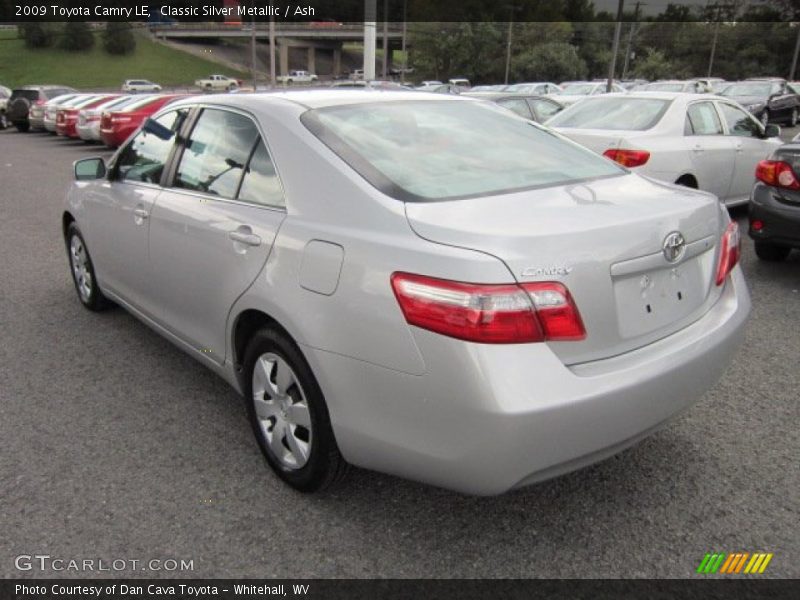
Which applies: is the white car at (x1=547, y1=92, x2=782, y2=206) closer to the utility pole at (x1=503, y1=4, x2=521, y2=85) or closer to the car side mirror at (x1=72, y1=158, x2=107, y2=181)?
the car side mirror at (x1=72, y1=158, x2=107, y2=181)

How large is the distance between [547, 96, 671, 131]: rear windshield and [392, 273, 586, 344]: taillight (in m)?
5.55

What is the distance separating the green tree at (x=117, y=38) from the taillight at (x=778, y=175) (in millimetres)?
88582

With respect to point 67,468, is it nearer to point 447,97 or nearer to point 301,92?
point 301,92

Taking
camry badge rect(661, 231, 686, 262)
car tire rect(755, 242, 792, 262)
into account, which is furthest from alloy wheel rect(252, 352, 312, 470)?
car tire rect(755, 242, 792, 262)

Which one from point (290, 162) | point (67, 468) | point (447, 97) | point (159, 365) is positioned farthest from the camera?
point (159, 365)

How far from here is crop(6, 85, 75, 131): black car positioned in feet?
78.2

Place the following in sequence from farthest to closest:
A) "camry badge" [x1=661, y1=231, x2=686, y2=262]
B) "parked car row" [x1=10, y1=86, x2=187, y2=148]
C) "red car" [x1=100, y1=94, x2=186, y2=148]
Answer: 1. "parked car row" [x1=10, y1=86, x2=187, y2=148]
2. "red car" [x1=100, y1=94, x2=186, y2=148]
3. "camry badge" [x1=661, y1=231, x2=686, y2=262]

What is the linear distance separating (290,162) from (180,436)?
1.46 metres

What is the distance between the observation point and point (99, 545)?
8.14 feet

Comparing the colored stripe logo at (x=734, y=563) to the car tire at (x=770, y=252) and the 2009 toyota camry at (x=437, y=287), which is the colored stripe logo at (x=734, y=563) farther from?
the car tire at (x=770, y=252)

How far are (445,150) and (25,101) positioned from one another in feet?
84.9

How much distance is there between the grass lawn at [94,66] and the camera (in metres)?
71.3

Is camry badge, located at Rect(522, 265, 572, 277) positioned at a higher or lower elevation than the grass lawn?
higher

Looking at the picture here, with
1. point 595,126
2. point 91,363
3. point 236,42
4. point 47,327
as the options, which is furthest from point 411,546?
point 236,42
